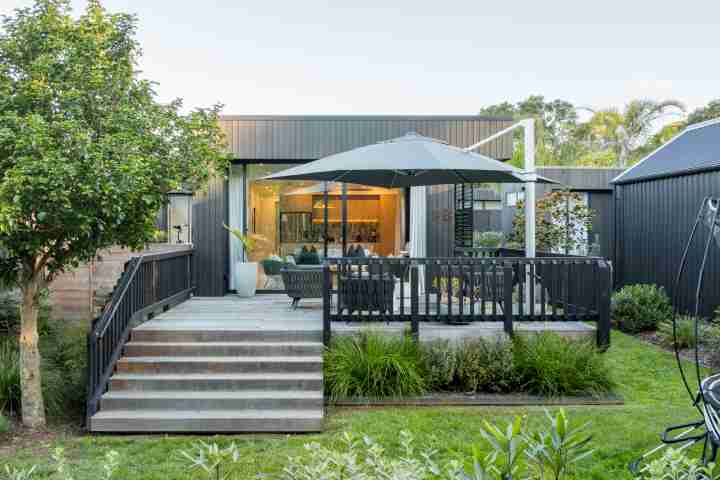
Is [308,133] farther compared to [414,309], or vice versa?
[308,133]

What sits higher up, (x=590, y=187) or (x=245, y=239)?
(x=590, y=187)

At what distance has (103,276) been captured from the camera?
330 inches

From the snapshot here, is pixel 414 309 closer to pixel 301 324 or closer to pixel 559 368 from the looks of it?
pixel 301 324

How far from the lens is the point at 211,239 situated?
997 cm

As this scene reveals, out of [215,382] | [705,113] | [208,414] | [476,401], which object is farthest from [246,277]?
[705,113]

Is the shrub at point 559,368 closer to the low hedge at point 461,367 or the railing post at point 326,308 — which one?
the low hedge at point 461,367

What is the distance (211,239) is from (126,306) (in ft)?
13.9

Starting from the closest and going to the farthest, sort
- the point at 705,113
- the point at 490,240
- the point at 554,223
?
the point at 554,223 → the point at 490,240 → the point at 705,113

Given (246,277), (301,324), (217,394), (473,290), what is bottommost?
(217,394)

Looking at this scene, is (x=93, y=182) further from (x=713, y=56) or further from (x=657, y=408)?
(x=713, y=56)

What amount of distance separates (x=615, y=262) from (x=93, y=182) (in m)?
10.4

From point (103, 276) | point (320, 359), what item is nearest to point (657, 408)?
point (320, 359)

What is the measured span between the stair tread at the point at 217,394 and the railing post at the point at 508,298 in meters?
2.26

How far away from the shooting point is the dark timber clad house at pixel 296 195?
9.84 meters
